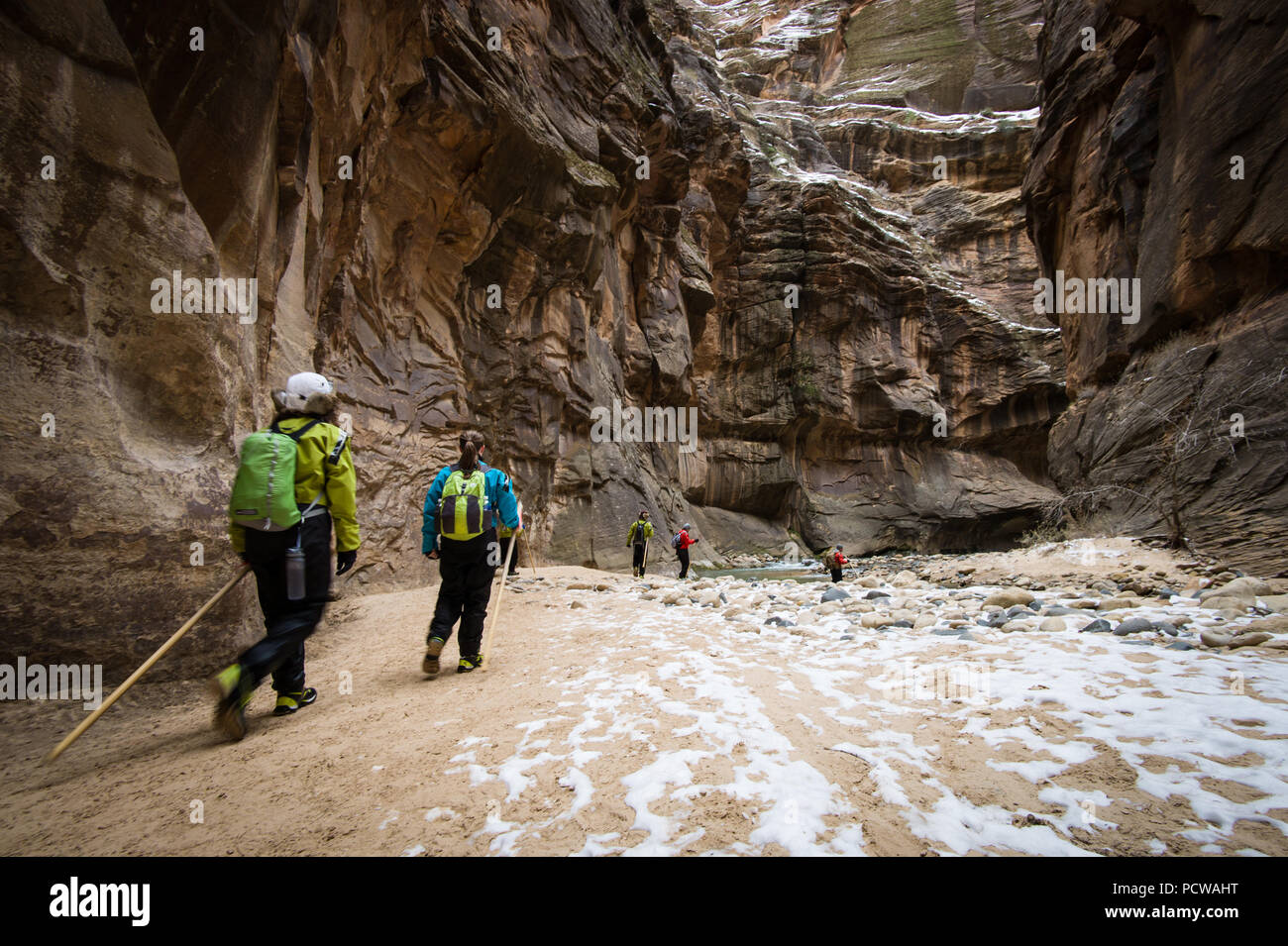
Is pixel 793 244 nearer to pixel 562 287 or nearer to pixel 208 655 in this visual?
pixel 562 287

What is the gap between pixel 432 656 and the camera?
11.9 ft

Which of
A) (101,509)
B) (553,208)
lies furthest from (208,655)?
(553,208)

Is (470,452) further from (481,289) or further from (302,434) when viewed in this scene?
(481,289)

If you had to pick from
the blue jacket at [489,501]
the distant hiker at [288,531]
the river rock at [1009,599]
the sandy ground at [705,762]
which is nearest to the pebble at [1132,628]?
the sandy ground at [705,762]

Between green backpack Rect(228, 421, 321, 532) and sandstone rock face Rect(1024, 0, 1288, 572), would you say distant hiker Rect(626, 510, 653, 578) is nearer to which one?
sandstone rock face Rect(1024, 0, 1288, 572)

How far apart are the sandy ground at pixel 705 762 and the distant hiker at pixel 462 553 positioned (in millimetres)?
308

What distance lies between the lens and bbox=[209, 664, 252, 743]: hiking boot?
2584 millimetres

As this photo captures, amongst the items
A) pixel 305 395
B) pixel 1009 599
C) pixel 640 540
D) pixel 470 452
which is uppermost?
pixel 305 395

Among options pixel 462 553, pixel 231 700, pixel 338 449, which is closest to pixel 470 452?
pixel 462 553

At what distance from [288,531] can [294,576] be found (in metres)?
0.27

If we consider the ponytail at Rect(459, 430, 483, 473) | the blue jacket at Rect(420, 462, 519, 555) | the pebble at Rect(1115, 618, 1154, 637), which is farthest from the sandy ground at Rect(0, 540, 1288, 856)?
the ponytail at Rect(459, 430, 483, 473)

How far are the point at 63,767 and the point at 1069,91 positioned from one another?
2330 cm

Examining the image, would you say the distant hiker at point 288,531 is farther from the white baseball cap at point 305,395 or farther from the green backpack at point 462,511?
the green backpack at point 462,511

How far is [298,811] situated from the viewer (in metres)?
1.85
